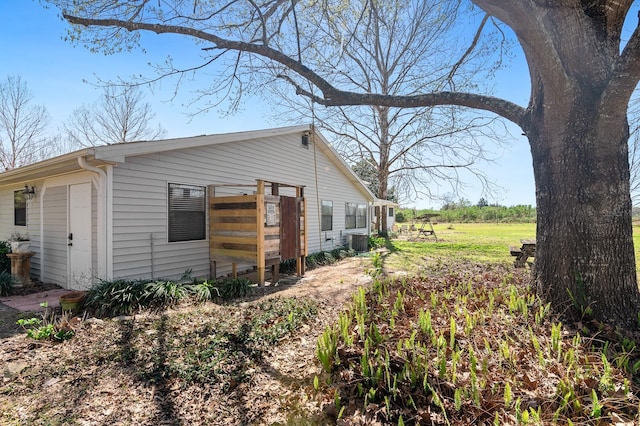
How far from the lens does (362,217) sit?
52.0 ft

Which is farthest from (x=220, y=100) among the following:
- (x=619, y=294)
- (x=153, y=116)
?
(x=153, y=116)

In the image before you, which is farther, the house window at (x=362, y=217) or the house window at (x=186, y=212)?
the house window at (x=362, y=217)

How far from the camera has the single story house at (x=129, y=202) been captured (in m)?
5.66

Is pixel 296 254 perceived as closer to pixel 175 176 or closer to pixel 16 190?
pixel 175 176

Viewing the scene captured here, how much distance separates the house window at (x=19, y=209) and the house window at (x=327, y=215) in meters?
8.89

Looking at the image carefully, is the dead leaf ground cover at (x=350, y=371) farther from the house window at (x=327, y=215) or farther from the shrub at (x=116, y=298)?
the house window at (x=327, y=215)

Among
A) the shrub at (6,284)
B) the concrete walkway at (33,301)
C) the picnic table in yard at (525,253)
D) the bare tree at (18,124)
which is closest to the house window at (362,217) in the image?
the picnic table in yard at (525,253)

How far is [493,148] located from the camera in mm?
14852

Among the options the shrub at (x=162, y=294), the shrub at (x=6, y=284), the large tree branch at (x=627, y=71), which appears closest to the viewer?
the large tree branch at (x=627, y=71)

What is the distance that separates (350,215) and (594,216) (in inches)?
444

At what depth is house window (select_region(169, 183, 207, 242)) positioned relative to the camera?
6.68 meters

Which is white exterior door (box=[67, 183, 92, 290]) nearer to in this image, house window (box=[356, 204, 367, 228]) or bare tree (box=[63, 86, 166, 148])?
house window (box=[356, 204, 367, 228])

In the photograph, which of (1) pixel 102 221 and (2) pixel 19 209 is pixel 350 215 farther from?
(2) pixel 19 209

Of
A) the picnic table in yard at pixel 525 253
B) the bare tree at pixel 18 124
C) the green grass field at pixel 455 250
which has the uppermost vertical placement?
the bare tree at pixel 18 124
